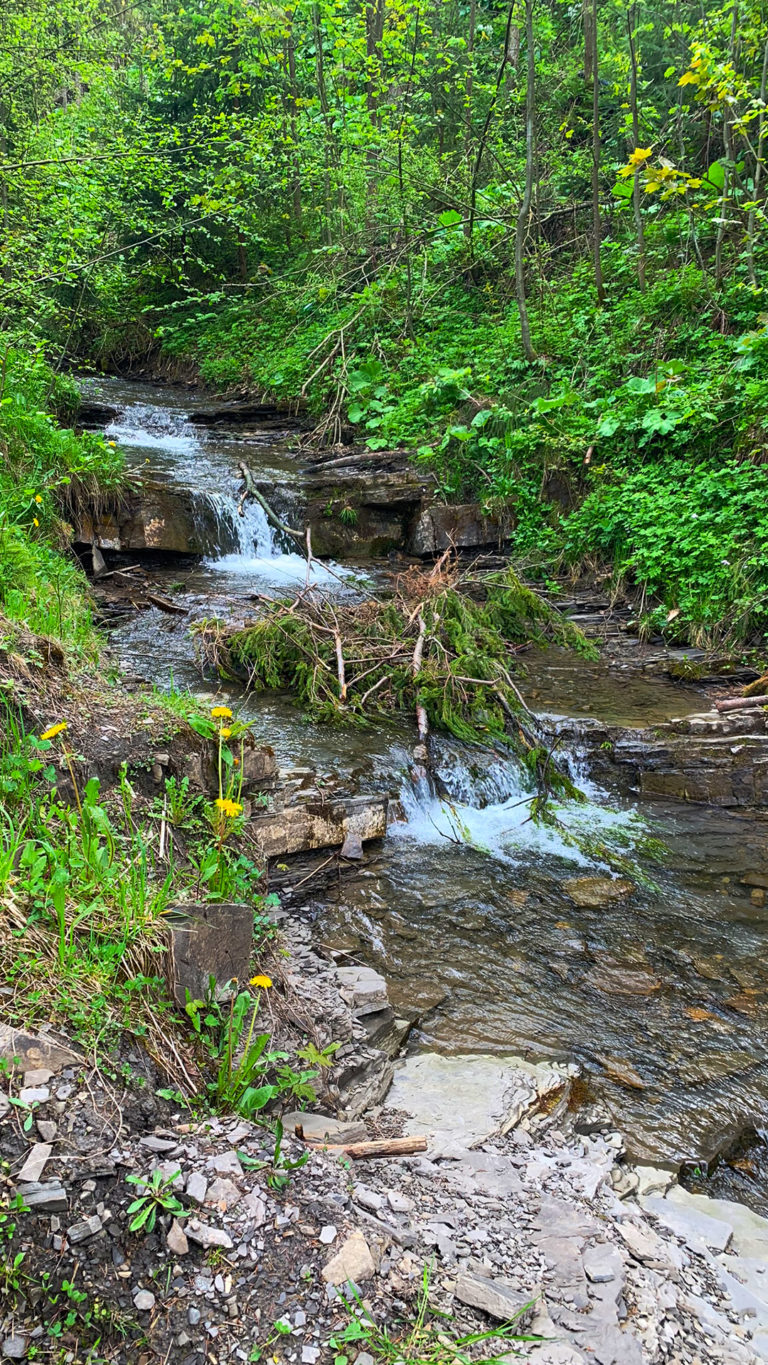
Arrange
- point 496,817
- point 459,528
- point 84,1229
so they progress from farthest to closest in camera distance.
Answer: point 459,528, point 496,817, point 84,1229

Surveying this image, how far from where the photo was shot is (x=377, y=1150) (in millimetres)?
2426

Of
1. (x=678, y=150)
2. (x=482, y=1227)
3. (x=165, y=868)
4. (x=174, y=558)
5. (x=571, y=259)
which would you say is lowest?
(x=482, y=1227)

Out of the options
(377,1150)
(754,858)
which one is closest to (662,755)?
(754,858)

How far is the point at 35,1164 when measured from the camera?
5.65 ft

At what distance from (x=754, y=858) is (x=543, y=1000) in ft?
7.38

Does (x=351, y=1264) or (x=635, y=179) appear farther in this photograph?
(x=635, y=179)

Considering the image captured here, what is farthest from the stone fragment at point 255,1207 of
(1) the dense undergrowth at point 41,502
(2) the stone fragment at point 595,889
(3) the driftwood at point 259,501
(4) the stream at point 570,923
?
(3) the driftwood at point 259,501

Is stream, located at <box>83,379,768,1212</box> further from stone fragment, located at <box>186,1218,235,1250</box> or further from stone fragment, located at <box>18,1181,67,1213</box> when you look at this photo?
stone fragment, located at <box>18,1181,67,1213</box>

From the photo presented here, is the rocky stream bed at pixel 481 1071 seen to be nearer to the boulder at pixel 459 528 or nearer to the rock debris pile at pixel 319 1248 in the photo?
the rock debris pile at pixel 319 1248

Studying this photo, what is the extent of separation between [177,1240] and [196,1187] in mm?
115

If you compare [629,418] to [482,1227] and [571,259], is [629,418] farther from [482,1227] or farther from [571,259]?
[482,1227]

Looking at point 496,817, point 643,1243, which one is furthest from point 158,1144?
point 496,817

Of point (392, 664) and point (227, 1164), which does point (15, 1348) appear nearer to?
point (227, 1164)

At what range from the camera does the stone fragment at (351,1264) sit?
5.82 feet
